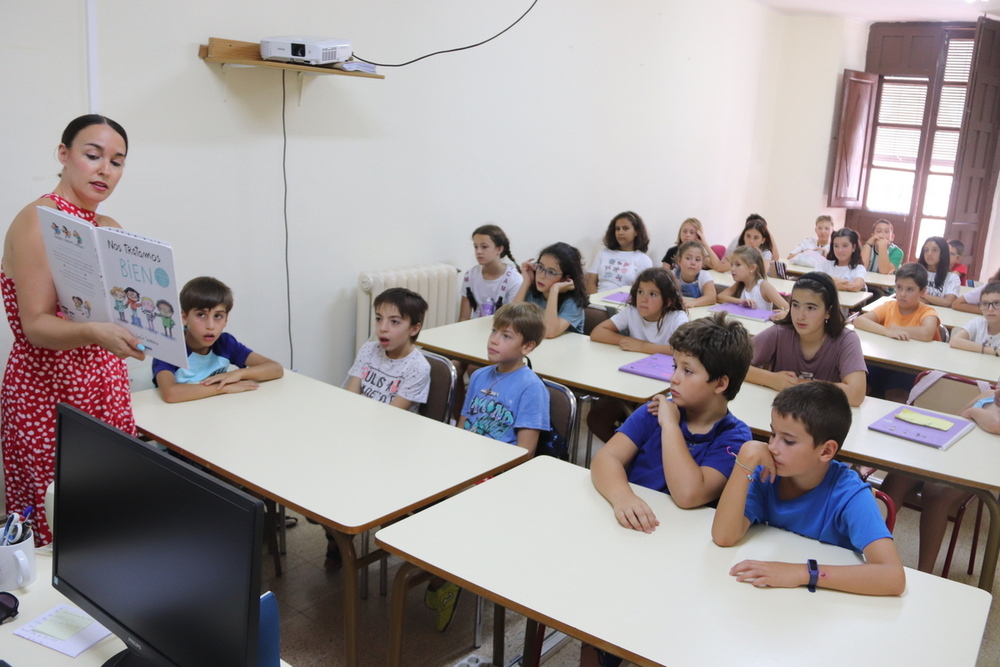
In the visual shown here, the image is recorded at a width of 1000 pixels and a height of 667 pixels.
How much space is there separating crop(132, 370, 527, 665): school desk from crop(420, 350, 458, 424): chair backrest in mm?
305

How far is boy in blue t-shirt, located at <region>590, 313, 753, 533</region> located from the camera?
1959 millimetres

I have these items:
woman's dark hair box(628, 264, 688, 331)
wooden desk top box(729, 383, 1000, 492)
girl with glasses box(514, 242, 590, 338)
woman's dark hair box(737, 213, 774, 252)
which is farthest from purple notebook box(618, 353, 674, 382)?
woman's dark hair box(737, 213, 774, 252)

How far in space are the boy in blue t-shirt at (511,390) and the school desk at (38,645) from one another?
4.39 ft

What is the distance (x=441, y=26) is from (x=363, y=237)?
1.24m

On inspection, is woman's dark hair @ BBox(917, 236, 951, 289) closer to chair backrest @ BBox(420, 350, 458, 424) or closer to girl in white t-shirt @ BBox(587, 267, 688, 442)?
girl in white t-shirt @ BBox(587, 267, 688, 442)

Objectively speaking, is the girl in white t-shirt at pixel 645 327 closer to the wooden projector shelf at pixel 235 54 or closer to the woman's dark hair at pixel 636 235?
the wooden projector shelf at pixel 235 54

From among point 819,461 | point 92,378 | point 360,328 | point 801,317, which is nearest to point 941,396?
point 801,317

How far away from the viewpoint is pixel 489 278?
442 cm

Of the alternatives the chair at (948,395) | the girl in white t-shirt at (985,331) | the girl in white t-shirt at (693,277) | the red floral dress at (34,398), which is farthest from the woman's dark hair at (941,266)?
the red floral dress at (34,398)

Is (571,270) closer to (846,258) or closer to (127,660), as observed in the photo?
(846,258)

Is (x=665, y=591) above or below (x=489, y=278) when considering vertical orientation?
below

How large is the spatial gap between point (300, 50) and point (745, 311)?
8.58 ft

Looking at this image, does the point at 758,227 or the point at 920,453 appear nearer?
the point at 920,453

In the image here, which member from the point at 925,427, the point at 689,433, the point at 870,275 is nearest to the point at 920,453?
the point at 925,427
